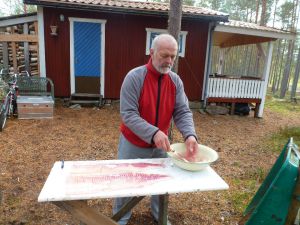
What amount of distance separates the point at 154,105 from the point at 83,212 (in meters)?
0.99

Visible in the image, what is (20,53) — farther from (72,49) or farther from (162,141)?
(162,141)

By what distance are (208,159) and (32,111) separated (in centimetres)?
580

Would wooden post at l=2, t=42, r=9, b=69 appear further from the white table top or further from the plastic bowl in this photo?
the plastic bowl

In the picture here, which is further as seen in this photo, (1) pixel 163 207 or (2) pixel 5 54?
(2) pixel 5 54

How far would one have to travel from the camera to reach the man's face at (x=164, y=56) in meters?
1.99

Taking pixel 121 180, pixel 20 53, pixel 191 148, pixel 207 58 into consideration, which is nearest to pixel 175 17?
pixel 191 148

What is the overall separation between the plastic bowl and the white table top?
0.17ft

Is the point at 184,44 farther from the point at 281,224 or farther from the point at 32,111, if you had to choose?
the point at 281,224

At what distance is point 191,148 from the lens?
210cm

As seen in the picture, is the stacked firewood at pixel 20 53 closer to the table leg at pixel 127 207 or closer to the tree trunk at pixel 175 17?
the tree trunk at pixel 175 17

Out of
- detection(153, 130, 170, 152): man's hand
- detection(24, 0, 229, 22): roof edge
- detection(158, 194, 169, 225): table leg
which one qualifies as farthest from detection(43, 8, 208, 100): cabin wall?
detection(153, 130, 170, 152): man's hand

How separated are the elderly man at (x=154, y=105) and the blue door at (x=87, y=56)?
638 cm

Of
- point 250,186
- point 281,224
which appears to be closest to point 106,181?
point 281,224

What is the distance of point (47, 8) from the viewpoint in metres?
7.72
